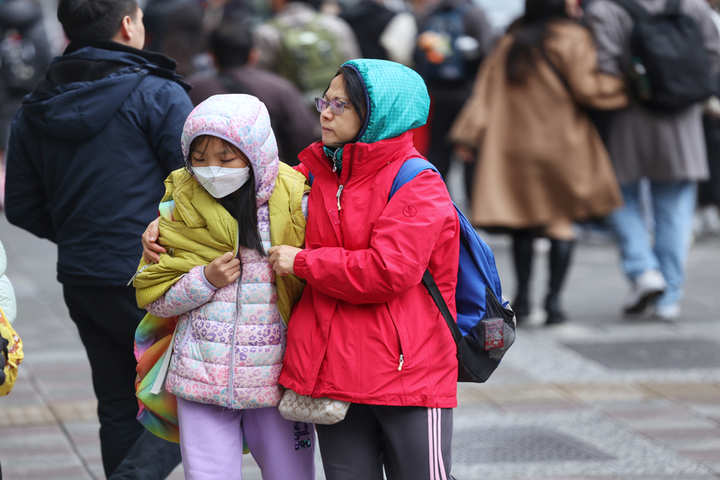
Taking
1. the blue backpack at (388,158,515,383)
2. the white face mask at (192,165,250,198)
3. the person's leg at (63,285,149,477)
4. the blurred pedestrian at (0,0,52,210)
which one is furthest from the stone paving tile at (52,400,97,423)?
the blurred pedestrian at (0,0,52,210)

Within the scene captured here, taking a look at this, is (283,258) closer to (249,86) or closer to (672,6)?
(249,86)

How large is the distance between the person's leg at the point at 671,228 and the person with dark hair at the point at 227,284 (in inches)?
162

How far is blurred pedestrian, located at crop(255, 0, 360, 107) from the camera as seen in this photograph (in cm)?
696

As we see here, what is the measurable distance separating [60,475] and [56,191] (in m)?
1.25

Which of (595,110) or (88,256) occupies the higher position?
(88,256)

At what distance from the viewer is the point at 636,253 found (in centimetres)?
617

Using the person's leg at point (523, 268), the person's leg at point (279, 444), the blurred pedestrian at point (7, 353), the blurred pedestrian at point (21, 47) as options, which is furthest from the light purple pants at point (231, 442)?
the blurred pedestrian at point (21, 47)

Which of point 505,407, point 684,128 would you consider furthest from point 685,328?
point 505,407

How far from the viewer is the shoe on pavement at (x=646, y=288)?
20.2ft

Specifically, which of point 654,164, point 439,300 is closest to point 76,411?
point 439,300

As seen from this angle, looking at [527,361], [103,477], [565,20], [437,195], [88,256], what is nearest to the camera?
[437,195]

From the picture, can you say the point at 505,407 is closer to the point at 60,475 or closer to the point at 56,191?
the point at 60,475

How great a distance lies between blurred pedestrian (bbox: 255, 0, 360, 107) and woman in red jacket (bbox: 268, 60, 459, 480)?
4446mm

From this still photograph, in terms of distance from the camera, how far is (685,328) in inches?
244
